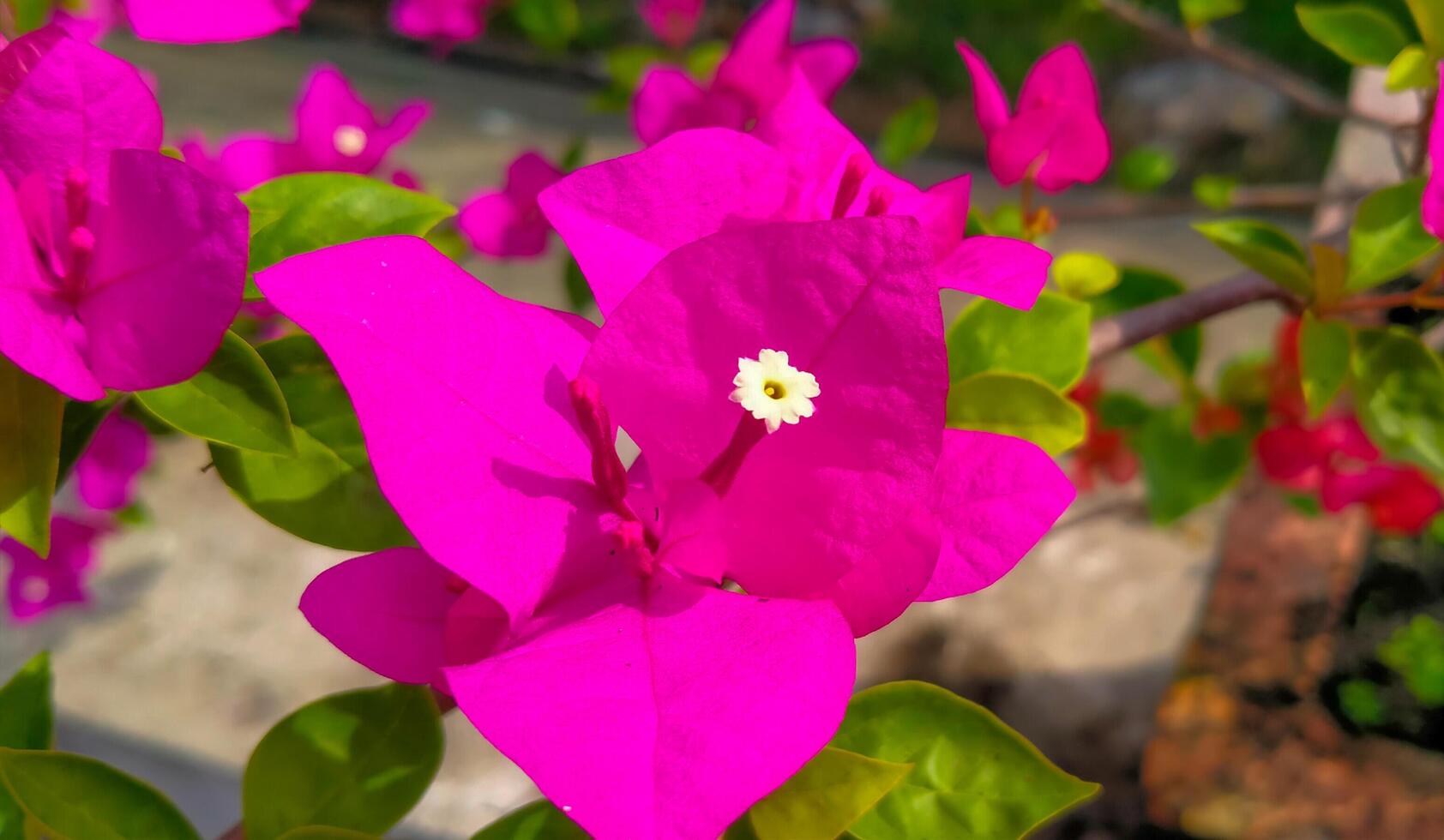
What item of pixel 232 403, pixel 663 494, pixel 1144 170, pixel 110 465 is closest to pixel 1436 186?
pixel 663 494

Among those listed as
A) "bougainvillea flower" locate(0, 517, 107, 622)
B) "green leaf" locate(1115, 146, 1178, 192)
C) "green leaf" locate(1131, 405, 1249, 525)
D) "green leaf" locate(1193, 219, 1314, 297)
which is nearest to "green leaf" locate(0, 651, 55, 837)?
"bougainvillea flower" locate(0, 517, 107, 622)

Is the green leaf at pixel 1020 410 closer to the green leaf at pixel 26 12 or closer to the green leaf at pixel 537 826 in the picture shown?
the green leaf at pixel 537 826

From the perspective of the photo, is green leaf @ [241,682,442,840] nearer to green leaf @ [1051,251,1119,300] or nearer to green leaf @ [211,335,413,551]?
green leaf @ [211,335,413,551]

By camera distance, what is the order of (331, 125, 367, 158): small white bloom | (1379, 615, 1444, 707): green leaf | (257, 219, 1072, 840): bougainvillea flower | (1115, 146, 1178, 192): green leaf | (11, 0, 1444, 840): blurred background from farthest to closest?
(1379, 615, 1444, 707): green leaf
(11, 0, 1444, 840): blurred background
(1115, 146, 1178, 192): green leaf
(331, 125, 367, 158): small white bloom
(257, 219, 1072, 840): bougainvillea flower

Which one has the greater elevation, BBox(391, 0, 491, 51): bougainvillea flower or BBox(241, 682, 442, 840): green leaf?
BBox(391, 0, 491, 51): bougainvillea flower

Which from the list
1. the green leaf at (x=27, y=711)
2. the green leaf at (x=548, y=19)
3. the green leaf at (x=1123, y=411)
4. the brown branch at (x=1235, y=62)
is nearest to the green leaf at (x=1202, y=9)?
the brown branch at (x=1235, y=62)

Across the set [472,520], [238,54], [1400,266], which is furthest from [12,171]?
[238,54]
